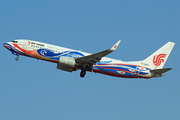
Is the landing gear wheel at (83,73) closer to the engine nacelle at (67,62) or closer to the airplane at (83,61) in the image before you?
the airplane at (83,61)

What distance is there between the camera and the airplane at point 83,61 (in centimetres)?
4816

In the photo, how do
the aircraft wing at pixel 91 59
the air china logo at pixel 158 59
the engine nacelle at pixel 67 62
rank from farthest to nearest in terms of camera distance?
the air china logo at pixel 158 59 < the engine nacelle at pixel 67 62 < the aircraft wing at pixel 91 59

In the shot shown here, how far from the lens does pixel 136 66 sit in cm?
5116

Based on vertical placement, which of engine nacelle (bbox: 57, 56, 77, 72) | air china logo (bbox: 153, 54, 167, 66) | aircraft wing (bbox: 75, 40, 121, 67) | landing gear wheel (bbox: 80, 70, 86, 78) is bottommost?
landing gear wheel (bbox: 80, 70, 86, 78)

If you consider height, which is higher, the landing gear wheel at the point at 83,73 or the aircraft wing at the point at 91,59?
the aircraft wing at the point at 91,59

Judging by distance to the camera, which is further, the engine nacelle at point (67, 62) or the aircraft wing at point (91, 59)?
the engine nacelle at point (67, 62)

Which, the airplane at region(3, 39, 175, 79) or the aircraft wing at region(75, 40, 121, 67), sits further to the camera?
the airplane at region(3, 39, 175, 79)

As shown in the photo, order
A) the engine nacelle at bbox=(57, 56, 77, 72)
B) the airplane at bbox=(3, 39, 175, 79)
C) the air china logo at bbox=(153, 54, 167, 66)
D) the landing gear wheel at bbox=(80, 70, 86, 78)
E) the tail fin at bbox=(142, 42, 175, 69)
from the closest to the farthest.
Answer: the engine nacelle at bbox=(57, 56, 77, 72), the airplane at bbox=(3, 39, 175, 79), the landing gear wheel at bbox=(80, 70, 86, 78), the tail fin at bbox=(142, 42, 175, 69), the air china logo at bbox=(153, 54, 167, 66)

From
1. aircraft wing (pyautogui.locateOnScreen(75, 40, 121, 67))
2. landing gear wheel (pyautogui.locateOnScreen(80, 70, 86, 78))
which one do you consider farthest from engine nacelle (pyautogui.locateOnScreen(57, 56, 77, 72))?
landing gear wheel (pyautogui.locateOnScreen(80, 70, 86, 78))

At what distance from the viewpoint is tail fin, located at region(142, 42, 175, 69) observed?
52.9m

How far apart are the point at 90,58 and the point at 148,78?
11208 mm

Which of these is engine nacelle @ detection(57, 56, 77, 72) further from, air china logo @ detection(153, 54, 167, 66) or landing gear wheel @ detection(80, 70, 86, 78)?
air china logo @ detection(153, 54, 167, 66)

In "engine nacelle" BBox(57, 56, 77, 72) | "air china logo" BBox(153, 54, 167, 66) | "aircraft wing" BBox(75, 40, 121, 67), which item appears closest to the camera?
"aircraft wing" BBox(75, 40, 121, 67)

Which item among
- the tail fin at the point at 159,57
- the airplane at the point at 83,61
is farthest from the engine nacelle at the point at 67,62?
the tail fin at the point at 159,57
